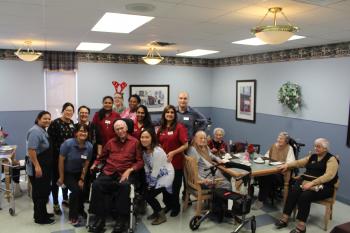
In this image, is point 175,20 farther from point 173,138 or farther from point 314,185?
point 314,185

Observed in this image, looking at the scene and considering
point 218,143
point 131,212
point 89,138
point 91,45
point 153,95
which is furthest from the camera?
point 153,95

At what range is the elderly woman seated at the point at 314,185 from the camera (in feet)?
11.0

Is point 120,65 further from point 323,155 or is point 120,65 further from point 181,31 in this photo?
point 323,155

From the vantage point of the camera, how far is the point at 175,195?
12.0 feet

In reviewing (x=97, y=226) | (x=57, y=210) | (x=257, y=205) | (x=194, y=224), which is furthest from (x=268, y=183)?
(x=57, y=210)

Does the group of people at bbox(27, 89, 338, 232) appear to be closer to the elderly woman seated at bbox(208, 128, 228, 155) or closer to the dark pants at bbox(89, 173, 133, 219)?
the dark pants at bbox(89, 173, 133, 219)

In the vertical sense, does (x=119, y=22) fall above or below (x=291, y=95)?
above

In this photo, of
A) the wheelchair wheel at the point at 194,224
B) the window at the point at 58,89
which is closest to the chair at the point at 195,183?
the wheelchair wheel at the point at 194,224

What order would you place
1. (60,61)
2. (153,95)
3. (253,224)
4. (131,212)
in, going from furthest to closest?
(153,95) → (60,61) → (253,224) → (131,212)

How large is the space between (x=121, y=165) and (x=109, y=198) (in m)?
0.37

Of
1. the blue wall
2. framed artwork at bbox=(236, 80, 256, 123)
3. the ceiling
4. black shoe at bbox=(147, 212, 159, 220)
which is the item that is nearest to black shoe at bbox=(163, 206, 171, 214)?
black shoe at bbox=(147, 212, 159, 220)

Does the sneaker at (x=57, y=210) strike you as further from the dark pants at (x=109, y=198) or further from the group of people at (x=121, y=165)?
the dark pants at (x=109, y=198)

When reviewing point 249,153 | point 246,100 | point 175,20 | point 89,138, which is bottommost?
point 249,153

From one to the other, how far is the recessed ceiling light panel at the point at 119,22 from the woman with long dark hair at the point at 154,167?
1.19 m
